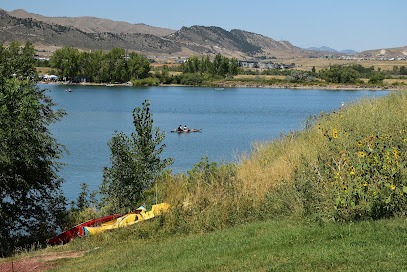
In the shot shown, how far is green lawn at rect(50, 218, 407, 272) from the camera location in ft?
26.7

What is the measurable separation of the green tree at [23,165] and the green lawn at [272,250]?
5.58 m

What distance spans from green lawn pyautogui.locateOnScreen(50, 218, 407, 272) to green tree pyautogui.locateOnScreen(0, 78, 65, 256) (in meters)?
5.58

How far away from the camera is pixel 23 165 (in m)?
17.3

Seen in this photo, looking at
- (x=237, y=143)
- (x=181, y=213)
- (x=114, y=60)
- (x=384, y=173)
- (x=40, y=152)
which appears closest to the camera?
(x=384, y=173)

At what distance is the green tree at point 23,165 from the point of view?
16406 millimetres

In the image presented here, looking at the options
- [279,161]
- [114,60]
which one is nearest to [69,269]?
[279,161]

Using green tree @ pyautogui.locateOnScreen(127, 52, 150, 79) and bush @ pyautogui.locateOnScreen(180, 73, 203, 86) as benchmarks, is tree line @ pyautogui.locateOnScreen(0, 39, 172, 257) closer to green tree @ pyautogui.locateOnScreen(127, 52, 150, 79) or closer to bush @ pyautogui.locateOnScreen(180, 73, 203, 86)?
green tree @ pyautogui.locateOnScreen(127, 52, 150, 79)

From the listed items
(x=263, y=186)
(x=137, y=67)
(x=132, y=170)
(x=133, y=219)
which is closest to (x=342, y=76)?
(x=137, y=67)

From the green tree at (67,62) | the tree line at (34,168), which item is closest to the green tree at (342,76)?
the green tree at (67,62)

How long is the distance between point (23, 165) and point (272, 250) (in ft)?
35.0

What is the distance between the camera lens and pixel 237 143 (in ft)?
158

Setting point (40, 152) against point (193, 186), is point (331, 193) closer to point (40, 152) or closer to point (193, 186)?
point (193, 186)

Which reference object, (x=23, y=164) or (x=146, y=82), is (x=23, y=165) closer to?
(x=23, y=164)

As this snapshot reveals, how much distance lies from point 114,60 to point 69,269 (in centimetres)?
14944
